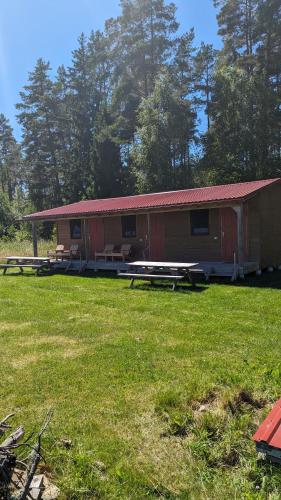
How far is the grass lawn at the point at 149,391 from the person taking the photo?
267 cm

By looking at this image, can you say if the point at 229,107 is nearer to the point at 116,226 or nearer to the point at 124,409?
the point at 116,226

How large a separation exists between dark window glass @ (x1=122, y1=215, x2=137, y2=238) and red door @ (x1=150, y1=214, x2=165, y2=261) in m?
0.92

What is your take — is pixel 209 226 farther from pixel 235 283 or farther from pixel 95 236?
pixel 95 236

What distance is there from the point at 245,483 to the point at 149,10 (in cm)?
3448

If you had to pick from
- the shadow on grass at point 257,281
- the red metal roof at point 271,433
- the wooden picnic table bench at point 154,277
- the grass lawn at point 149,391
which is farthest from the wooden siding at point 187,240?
the red metal roof at point 271,433

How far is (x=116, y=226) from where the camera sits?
15.6m

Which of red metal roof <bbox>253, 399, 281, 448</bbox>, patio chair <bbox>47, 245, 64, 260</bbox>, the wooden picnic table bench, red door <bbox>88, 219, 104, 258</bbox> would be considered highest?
red door <bbox>88, 219, 104, 258</bbox>

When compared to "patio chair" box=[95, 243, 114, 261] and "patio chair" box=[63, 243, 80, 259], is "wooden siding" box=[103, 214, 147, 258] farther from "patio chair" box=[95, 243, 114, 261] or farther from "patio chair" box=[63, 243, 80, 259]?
"patio chair" box=[63, 243, 80, 259]

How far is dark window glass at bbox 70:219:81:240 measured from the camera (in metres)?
17.0

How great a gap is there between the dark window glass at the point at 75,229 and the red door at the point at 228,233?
23.1 feet

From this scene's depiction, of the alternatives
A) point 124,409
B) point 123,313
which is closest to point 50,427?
point 124,409

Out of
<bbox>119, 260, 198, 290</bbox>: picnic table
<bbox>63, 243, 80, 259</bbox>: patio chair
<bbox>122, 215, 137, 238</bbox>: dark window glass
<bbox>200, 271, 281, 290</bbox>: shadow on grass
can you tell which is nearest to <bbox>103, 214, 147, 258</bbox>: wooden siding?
<bbox>122, 215, 137, 238</bbox>: dark window glass

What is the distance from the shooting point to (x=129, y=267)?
13.8m

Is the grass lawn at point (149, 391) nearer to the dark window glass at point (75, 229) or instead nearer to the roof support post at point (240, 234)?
the roof support post at point (240, 234)
